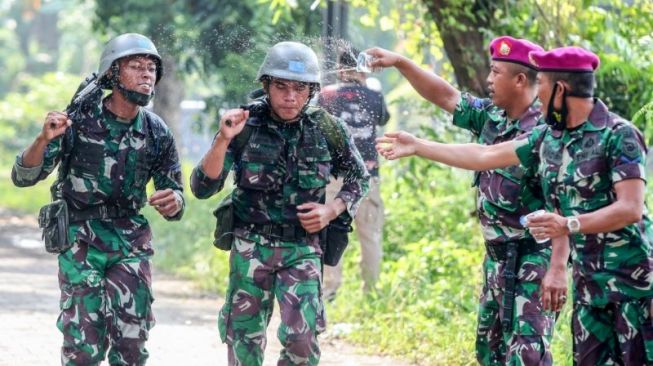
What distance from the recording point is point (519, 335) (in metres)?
7.34

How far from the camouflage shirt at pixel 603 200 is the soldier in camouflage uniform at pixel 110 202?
2.26m

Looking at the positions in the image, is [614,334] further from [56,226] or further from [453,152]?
[56,226]

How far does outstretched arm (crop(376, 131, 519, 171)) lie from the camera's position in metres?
6.74

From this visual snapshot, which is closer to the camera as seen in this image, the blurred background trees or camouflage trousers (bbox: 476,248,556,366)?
camouflage trousers (bbox: 476,248,556,366)

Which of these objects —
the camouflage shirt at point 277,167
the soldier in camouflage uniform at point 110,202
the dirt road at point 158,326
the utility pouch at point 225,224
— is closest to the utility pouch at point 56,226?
the soldier in camouflage uniform at point 110,202

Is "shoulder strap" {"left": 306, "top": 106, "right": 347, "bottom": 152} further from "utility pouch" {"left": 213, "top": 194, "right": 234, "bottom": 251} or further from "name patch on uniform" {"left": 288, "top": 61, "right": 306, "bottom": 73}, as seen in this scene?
"utility pouch" {"left": 213, "top": 194, "right": 234, "bottom": 251}

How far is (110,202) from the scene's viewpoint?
300 inches

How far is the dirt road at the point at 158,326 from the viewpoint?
10258 mm

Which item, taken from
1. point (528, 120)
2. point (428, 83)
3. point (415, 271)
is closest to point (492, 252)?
point (528, 120)

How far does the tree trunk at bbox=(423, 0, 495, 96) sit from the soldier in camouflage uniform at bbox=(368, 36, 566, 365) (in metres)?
4.21

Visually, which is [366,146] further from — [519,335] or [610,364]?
[610,364]

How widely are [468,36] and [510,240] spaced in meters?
4.70

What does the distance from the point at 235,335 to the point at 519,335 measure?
1491 millimetres

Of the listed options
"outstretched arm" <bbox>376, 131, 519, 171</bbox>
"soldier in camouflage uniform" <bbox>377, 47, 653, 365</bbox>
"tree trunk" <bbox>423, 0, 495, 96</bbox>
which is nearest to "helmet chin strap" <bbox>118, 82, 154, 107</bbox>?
"outstretched arm" <bbox>376, 131, 519, 171</bbox>
